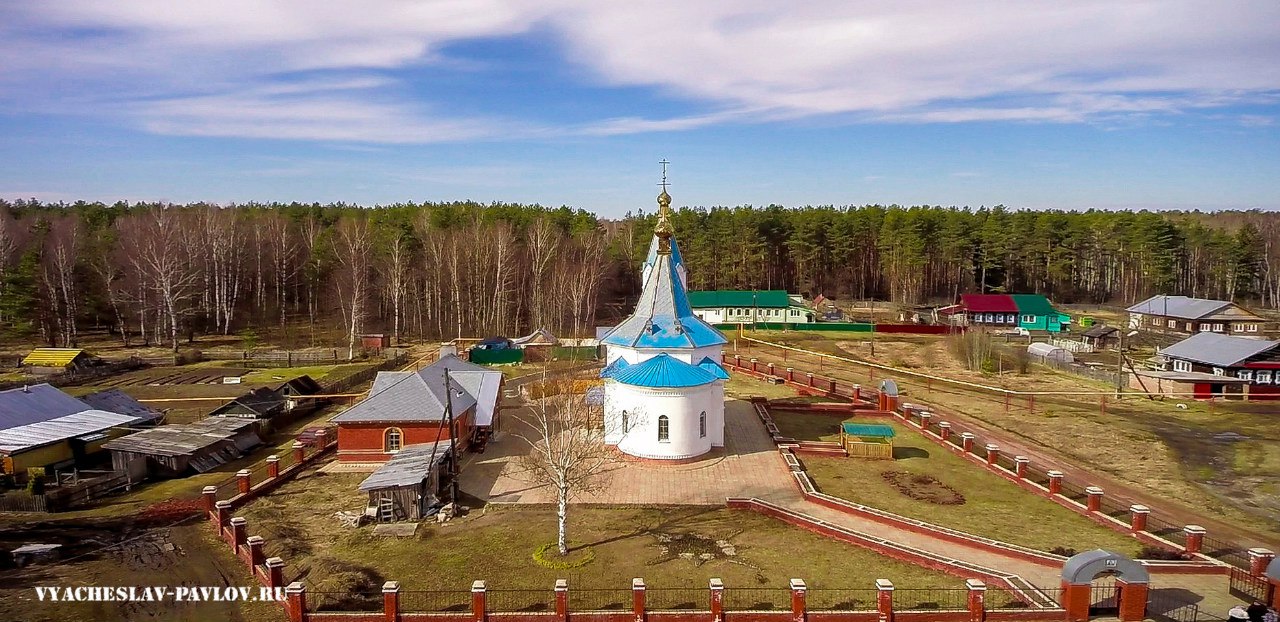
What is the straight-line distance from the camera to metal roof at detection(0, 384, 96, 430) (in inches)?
987

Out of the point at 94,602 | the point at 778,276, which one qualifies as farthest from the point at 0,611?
the point at 778,276

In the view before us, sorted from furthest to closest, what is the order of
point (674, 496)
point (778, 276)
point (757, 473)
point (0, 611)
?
point (778, 276), point (757, 473), point (674, 496), point (0, 611)

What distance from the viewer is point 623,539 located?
18.3m

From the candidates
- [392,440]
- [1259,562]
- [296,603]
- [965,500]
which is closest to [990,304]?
[965,500]

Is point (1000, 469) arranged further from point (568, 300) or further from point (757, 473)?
point (568, 300)

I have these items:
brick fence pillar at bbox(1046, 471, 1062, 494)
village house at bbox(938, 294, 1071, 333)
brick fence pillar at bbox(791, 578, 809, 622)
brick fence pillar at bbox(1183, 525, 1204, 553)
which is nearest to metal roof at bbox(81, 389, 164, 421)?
brick fence pillar at bbox(791, 578, 809, 622)

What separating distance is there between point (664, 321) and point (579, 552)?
1107 cm

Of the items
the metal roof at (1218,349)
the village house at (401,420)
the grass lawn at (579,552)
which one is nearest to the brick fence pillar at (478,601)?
the grass lawn at (579,552)

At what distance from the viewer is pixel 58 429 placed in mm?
24969

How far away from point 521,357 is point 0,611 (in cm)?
3048

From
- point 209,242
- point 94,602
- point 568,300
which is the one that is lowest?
point 94,602

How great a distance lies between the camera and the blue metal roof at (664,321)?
85.6 feet

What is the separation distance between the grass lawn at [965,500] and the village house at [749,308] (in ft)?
107

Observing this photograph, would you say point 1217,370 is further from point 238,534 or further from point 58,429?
point 58,429
